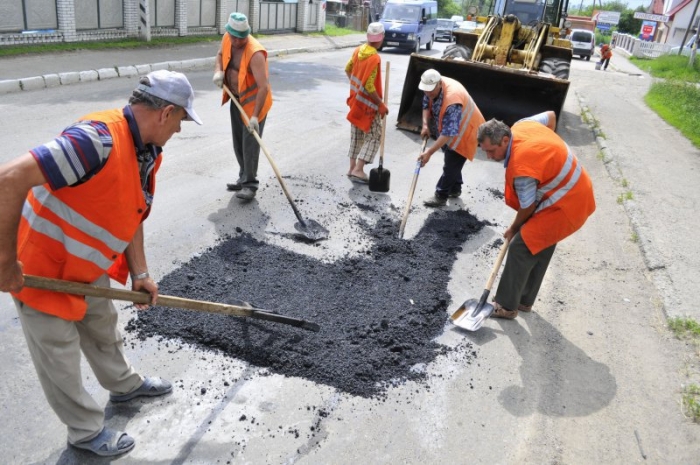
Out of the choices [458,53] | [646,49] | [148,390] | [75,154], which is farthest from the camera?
[646,49]

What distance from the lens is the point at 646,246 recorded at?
5656 mm

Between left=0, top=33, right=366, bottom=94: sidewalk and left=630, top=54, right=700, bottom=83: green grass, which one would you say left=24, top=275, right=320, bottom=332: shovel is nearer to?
left=0, top=33, right=366, bottom=94: sidewalk

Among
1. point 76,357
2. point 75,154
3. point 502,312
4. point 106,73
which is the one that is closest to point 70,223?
point 75,154

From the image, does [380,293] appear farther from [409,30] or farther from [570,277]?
[409,30]

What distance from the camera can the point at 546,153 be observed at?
366 cm

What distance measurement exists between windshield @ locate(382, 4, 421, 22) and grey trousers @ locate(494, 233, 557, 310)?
1987 centimetres

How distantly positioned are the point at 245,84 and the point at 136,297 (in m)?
3.45

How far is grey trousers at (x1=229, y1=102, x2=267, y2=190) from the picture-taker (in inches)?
223

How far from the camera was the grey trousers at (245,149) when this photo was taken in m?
5.66

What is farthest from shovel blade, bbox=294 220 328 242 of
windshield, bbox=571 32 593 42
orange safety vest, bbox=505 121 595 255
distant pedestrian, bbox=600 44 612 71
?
windshield, bbox=571 32 593 42

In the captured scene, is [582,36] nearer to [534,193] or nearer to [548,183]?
[548,183]

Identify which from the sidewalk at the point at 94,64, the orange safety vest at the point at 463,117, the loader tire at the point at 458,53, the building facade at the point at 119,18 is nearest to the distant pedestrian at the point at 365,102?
the orange safety vest at the point at 463,117

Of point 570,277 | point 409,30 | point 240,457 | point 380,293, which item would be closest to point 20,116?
point 380,293

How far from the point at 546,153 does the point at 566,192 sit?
0.34 m
